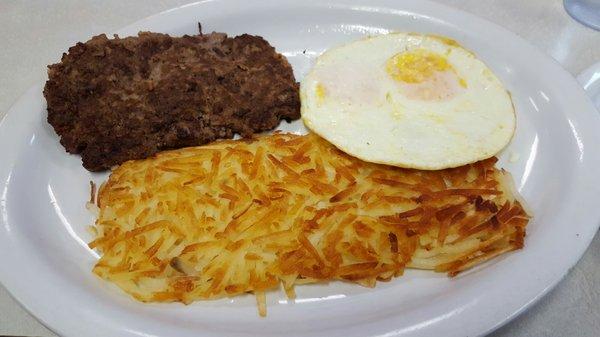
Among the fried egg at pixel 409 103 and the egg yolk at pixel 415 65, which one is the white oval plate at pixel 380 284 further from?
the egg yolk at pixel 415 65

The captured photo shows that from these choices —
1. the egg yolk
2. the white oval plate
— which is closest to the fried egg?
the egg yolk

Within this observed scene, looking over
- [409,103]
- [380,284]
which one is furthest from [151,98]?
[380,284]

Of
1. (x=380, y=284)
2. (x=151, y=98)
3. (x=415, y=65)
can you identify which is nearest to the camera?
(x=380, y=284)

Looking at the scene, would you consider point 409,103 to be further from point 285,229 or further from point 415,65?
point 285,229

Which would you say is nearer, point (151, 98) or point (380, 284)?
point (380, 284)

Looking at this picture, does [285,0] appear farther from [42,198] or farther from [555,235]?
[555,235]

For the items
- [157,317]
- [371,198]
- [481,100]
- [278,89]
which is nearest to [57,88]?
[278,89]
